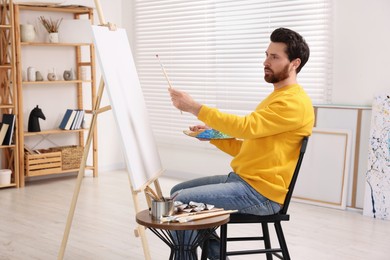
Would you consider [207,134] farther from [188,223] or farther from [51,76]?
[51,76]

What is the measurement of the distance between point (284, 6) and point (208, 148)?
5.19 feet

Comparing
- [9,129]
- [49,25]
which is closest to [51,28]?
[49,25]

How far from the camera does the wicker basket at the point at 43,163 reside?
583 cm

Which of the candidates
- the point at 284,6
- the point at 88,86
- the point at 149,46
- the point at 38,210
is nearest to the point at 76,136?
the point at 88,86

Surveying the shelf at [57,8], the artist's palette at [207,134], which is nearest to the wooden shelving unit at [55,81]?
the shelf at [57,8]

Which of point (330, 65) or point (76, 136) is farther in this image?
point (76, 136)

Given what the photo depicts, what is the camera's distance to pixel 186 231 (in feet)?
8.21

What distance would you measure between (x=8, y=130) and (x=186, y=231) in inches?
142

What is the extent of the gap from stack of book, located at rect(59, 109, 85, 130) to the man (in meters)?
3.63

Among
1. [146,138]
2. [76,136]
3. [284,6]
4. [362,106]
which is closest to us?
[146,138]

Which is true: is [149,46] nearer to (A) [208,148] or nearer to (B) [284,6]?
(A) [208,148]

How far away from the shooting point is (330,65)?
503cm

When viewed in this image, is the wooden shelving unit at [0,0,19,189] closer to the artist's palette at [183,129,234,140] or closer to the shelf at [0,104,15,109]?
the shelf at [0,104,15,109]

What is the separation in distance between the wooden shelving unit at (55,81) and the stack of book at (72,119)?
2.0 inches
